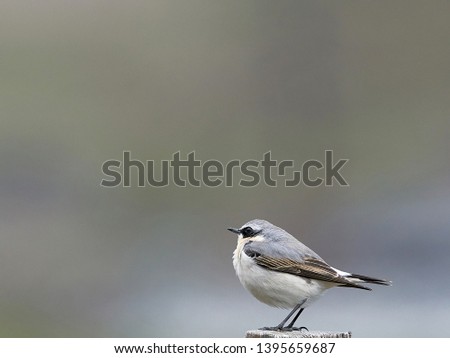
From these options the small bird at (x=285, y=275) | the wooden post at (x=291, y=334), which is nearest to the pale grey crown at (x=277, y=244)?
the small bird at (x=285, y=275)

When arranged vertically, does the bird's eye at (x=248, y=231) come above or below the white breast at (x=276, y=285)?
above

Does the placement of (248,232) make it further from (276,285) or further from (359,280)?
(359,280)

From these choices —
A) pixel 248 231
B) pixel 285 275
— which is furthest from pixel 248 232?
pixel 285 275

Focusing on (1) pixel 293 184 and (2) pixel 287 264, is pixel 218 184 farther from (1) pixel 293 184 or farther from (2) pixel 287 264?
(2) pixel 287 264

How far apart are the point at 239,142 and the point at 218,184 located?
45 centimetres

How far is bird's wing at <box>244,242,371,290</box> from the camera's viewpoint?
4531 millimetres

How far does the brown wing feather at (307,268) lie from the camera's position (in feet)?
14.9

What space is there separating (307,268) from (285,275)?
4.1 inches

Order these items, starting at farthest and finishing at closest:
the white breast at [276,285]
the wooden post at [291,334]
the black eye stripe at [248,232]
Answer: the black eye stripe at [248,232] < the white breast at [276,285] < the wooden post at [291,334]

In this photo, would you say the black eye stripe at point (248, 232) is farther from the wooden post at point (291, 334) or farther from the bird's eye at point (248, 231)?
the wooden post at point (291, 334)

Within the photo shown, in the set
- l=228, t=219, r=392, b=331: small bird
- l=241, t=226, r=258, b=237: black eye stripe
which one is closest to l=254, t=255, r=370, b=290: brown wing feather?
l=228, t=219, r=392, b=331: small bird

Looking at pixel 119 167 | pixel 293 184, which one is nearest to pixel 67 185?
pixel 119 167

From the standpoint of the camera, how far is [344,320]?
21.5ft

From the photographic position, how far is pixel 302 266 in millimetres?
4562
